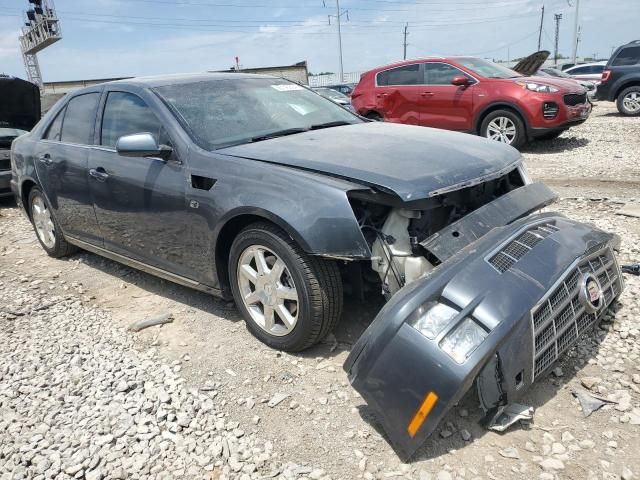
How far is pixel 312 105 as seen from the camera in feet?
13.2

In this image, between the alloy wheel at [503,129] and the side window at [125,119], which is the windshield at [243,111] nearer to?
the side window at [125,119]

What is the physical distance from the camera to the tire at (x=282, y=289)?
8.79 ft

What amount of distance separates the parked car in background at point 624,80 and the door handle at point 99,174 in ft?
41.6

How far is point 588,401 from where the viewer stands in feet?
7.73

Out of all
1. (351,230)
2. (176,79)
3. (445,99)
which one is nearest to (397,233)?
(351,230)

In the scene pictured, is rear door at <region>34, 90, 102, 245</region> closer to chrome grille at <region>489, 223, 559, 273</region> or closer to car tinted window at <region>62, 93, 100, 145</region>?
car tinted window at <region>62, 93, 100, 145</region>

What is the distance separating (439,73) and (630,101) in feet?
20.5

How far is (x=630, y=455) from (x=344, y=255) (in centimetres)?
145

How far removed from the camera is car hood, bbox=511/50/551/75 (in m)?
11.2

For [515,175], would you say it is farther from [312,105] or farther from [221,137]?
[221,137]

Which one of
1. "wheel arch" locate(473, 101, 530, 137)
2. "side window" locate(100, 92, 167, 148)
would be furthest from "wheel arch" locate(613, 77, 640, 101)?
"side window" locate(100, 92, 167, 148)

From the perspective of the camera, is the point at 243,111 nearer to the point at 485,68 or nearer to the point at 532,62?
the point at 485,68

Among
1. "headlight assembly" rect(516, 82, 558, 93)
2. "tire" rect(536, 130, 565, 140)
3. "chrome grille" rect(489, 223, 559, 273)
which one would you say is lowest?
"tire" rect(536, 130, 565, 140)

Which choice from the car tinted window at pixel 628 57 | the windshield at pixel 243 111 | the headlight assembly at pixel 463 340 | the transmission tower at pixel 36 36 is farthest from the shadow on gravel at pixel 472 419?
the transmission tower at pixel 36 36
